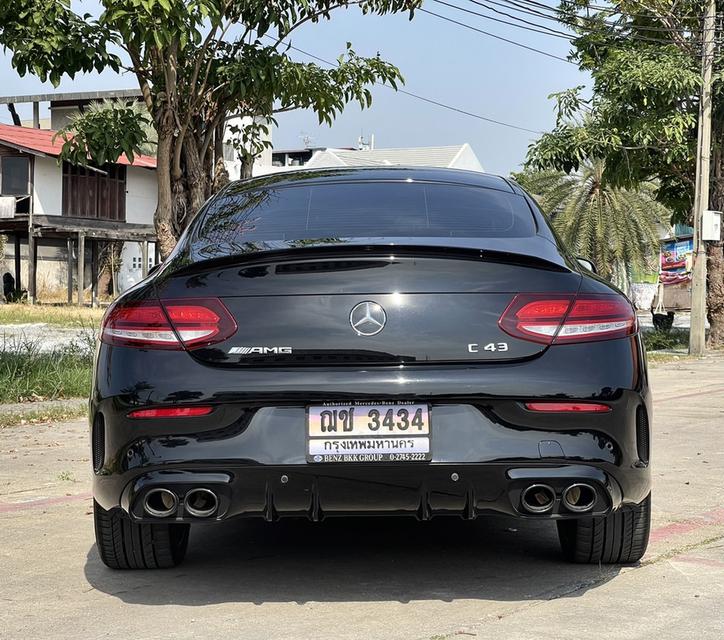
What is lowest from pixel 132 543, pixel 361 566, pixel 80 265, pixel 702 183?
pixel 361 566

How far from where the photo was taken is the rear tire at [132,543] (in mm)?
4641

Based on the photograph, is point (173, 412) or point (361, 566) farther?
point (361, 566)

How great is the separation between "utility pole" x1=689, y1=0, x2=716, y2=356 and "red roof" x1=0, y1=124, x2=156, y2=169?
2049cm

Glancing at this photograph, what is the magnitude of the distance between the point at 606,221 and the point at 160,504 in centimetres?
3417

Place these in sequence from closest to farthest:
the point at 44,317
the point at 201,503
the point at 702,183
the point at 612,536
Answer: the point at 201,503
the point at 612,536
the point at 702,183
the point at 44,317

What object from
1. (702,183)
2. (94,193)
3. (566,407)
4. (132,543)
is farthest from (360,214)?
(94,193)

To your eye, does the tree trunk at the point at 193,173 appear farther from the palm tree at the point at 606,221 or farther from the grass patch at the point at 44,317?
the palm tree at the point at 606,221

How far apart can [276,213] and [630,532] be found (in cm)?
189

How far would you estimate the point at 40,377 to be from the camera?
1178 centimetres

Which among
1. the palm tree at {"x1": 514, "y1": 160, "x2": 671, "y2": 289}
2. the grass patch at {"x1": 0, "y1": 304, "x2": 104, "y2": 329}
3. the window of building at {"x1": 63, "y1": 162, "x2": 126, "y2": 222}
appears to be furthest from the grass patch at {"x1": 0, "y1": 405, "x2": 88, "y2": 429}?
the window of building at {"x1": 63, "y1": 162, "x2": 126, "y2": 222}

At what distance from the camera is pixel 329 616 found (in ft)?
13.5

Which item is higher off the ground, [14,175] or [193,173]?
[14,175]

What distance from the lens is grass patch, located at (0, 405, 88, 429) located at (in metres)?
9.87

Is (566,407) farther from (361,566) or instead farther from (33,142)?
(33,142)
